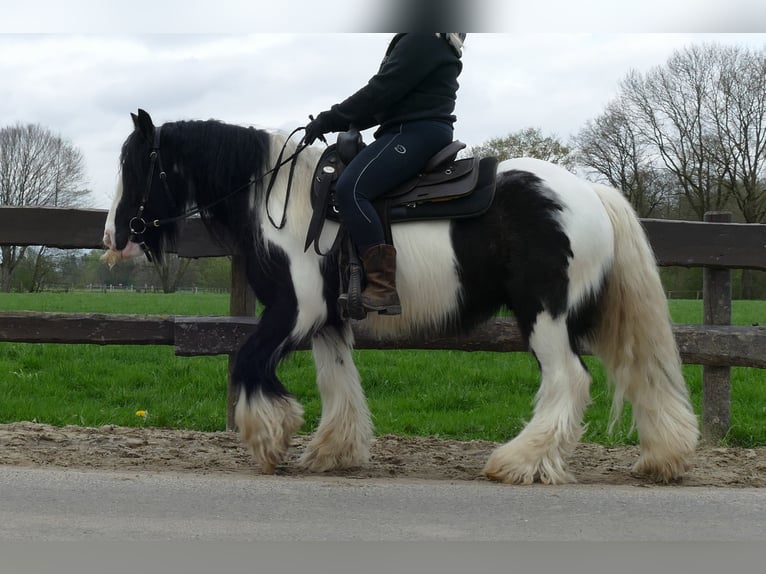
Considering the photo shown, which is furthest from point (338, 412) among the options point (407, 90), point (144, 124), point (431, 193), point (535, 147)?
point (535, 147)

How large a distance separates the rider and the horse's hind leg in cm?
83

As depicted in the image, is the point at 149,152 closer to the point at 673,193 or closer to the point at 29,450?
the point at 29,450

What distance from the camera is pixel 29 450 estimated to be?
5.22 meters

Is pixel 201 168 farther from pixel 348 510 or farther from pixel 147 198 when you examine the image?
pixel 348 510

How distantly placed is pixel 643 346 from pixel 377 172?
1.77 m

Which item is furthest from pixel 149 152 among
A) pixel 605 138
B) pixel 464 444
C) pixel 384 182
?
pixel 605 138

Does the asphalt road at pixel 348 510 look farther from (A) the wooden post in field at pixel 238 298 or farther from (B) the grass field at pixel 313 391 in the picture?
(B) the grass field at pixel 313 391

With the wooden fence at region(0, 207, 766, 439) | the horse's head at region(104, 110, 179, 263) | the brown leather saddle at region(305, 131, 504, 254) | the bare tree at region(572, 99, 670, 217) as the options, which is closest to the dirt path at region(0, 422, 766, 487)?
the wooden fence at region(0, 207, 766, 439)

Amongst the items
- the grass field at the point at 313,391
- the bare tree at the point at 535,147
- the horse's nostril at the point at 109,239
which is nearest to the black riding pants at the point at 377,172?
the horse's nostril at the point at 109,239

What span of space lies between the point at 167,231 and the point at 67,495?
187cm

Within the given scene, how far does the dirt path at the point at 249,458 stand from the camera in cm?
481

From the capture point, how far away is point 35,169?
23.4 metres

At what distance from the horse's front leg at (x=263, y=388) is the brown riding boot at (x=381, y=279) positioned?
0.50 m

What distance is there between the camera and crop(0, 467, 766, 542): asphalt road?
10.3 ft
